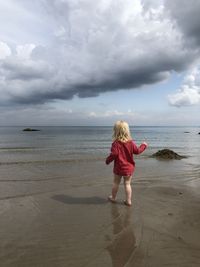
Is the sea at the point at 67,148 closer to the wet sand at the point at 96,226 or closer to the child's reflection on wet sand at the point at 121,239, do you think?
the wet sand at the point at 96,226

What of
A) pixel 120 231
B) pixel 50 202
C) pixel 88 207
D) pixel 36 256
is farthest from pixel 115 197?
pixel 36 256

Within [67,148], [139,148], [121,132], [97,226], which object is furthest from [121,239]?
[67,148]

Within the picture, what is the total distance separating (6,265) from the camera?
3.45 meters

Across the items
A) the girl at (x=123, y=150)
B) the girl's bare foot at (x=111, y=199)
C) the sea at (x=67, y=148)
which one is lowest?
the sea at (x=67, y=148)

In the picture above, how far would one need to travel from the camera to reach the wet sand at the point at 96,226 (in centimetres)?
367

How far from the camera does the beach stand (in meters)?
3.67

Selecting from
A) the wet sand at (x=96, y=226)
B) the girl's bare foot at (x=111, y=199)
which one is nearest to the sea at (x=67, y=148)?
the wet sand at (x=96, y=226)

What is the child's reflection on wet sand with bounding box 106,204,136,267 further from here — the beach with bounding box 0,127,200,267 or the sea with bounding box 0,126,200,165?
the sea with bounding box 0,126,200,165

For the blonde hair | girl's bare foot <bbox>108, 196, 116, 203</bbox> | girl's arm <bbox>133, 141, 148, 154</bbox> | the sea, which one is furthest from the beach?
the sea

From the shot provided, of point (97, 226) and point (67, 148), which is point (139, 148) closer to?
point (97, 226)

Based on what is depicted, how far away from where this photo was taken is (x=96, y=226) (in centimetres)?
484

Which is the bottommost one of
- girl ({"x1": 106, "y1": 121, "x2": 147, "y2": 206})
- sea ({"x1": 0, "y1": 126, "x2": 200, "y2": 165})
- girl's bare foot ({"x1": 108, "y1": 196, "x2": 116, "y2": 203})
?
sea ({"x1": 0, "y1": 126, "x2": 200, "y2": 165})

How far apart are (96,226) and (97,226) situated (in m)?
0.02

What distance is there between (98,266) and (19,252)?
1256 millimetres
